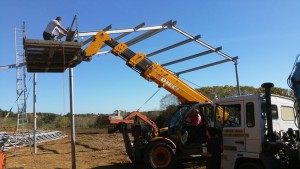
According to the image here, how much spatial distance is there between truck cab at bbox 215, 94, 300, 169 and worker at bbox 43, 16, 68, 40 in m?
5.36

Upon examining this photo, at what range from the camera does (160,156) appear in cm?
1289

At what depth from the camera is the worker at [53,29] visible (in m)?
11.5

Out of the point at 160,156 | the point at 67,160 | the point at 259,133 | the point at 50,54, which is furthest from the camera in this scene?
the point at 67,160

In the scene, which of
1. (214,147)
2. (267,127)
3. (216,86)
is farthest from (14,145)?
(216,86)

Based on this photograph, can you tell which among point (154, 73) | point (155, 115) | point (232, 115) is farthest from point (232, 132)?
point (155, 115)

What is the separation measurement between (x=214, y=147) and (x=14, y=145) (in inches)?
591

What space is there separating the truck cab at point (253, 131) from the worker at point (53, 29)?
5.36m

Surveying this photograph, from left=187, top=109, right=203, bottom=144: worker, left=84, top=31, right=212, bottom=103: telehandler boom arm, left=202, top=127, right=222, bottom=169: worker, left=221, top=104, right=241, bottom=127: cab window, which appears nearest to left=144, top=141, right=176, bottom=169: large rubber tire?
left=187, top=109, right=203, bottom=144: worker

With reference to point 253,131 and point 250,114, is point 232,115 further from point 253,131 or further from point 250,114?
point 253,131

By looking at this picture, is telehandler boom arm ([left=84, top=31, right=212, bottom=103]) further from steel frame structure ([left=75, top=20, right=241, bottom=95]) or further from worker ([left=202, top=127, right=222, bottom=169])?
worker ([left=202, top=127, right=222, bottom=169])

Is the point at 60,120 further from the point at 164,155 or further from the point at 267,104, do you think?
the point at 267,104

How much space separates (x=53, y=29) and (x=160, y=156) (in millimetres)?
5513

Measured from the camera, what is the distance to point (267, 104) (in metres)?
9.09

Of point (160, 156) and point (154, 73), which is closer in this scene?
point (160, 156)
